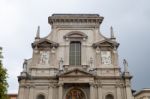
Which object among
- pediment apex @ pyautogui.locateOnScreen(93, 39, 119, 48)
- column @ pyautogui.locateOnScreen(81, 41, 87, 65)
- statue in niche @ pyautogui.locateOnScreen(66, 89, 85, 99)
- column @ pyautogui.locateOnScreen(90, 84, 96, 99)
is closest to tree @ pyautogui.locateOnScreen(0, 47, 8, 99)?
statue in niche @ pyautogui.locateOnScreen(66, 89, 85, 99)

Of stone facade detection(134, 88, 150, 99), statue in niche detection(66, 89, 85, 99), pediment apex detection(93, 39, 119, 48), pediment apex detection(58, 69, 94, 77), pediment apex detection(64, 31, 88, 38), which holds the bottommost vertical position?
statue in niche detection(66, 89, 85, 99)

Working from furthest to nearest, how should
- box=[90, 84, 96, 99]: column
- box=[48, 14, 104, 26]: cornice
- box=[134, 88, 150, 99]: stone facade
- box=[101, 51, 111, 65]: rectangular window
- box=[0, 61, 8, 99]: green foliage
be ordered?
box=[134, 88, 150, 99]: stone facade < box=[48, 14, 104, 26]: cornice < box=[101, 51, 111, 65]: rectangular window < box=[90, 84, 96, 99]: column < box=[0, 61, 8, 99]: green foliage

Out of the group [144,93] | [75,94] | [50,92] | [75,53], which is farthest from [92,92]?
[144,93]

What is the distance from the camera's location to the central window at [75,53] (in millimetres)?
33594

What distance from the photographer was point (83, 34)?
3469 cm

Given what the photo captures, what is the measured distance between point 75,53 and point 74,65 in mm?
1658

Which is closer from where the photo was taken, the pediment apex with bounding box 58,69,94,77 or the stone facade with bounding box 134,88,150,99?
the pediment apex with bounding box 58,69,94,77

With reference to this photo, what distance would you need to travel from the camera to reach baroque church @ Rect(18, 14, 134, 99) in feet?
103

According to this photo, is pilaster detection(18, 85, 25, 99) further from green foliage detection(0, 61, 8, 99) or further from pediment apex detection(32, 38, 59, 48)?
green foliage detection(0, 61, 8, 99)

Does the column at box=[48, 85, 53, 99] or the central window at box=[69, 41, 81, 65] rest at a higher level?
the central window at box=[69, 41, 81, 65]

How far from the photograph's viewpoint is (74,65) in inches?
1300

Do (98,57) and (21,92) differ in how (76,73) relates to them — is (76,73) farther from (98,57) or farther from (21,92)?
(21,92)

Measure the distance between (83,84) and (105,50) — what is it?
5.05 metres

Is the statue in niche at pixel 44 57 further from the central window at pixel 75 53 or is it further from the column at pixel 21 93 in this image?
the column at pixel 21 93
